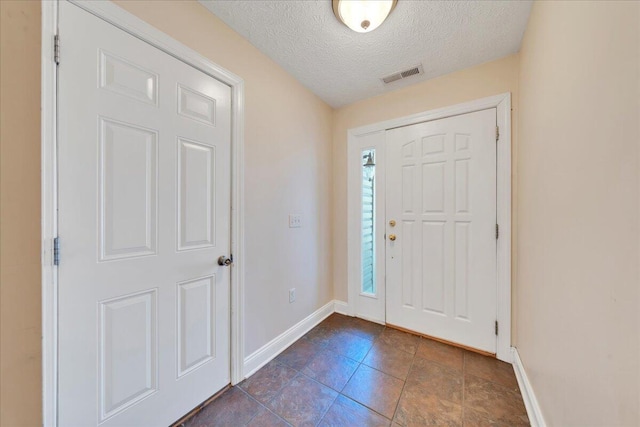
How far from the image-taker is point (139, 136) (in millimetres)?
1084

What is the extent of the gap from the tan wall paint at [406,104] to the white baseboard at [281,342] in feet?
1.12

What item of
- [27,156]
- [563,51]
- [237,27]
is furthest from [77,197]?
[563,51]

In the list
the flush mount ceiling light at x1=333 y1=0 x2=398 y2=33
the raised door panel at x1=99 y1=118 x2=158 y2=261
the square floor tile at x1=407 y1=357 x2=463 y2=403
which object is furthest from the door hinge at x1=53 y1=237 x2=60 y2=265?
the square floor tile at x1=407 y1=357 x2=463 y2=403

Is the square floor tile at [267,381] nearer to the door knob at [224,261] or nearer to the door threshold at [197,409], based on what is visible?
the door threshold at [197,409]

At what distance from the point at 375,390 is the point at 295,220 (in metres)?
1.34

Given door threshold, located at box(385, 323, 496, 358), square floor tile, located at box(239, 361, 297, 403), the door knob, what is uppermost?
the door knob

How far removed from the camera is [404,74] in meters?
1.93

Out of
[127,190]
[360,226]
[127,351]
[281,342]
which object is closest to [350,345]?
[281,342]

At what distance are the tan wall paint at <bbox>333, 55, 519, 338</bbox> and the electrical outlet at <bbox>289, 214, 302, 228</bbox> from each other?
0.60 meters

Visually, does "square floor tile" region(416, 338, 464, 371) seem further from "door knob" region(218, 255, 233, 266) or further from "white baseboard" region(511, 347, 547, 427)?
"door knob" region(218, 255, 233, 266)

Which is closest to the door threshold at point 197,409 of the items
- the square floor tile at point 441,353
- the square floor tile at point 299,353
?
the square floor tile at point 299,353

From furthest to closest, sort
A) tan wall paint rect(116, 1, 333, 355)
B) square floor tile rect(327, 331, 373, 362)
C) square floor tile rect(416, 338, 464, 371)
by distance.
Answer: square floor tile rect(327, 331, 373, 362) < square floor tile rect(416, 338, 464, 371) < tan wall paint rect(116, 1, 333, 355)

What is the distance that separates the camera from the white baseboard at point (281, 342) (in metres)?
1.60

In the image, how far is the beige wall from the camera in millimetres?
567
